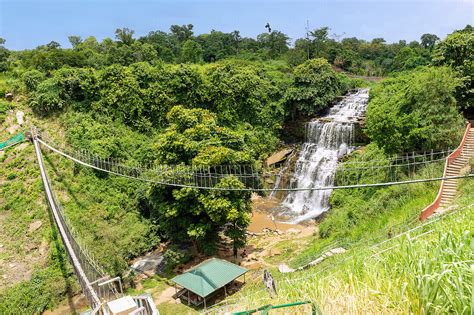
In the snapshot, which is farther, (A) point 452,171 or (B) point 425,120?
(B) point 425,120

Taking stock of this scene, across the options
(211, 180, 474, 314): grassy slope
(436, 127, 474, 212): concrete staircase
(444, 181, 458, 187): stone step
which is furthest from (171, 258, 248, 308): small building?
(444, 181, 458, 187): stone step

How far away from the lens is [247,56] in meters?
31.8

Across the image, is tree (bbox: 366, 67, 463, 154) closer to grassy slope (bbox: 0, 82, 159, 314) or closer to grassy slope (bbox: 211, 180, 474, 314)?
grassy slope (bbox: 211, 180, 474, 314)

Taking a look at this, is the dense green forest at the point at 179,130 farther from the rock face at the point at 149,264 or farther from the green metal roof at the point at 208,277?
the green metal roof at the point at 208,277

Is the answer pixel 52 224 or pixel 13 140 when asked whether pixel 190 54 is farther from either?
pixel 52 224

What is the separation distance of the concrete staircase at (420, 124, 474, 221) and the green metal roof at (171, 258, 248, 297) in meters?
5.95

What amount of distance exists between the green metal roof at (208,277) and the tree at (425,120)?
766 centimetres

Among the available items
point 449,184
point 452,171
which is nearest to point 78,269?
point 449,184

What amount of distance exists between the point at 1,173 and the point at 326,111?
17.7m

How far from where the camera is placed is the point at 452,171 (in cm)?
1218

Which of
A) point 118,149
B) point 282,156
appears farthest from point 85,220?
point 282,156

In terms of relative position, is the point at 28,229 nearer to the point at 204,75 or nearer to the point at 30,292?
the point at 30,292

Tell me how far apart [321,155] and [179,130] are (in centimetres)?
855

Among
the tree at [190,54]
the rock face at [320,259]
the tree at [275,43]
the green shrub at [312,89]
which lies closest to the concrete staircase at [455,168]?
the rock face at [320,259]
